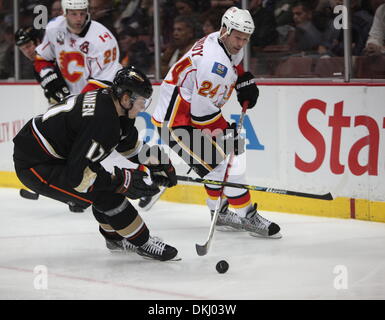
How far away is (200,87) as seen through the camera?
427 cm

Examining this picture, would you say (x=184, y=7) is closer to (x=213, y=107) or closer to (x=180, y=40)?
(x=180, y=40)

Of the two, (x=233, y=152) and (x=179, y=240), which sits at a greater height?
(x=233, y=152)

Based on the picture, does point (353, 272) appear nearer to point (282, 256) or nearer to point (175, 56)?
point (282, 256)

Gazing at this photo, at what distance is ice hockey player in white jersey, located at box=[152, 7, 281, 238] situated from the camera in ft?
14.0

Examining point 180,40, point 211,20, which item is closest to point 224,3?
point 211,20

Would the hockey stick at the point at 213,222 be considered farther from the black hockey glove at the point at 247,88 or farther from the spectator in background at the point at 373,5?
the spectator in background at the point at 373,5

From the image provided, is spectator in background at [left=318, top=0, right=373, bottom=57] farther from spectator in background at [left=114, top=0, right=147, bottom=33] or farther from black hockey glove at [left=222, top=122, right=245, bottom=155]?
spectator in background at [left=114, top=0, right=147, bottom=33]

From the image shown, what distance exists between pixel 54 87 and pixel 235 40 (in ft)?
5.45

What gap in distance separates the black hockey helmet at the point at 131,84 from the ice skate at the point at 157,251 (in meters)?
0.76

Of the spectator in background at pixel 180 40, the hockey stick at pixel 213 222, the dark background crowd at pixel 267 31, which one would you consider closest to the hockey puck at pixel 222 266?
the hockey stick at pixel 213 222

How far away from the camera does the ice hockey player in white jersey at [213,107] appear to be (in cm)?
427

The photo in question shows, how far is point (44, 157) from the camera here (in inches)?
150

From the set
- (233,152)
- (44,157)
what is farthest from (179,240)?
(44,157)
